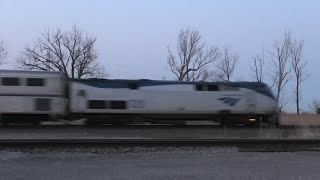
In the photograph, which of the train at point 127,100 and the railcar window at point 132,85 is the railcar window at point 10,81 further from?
the railcar window at point 132,85

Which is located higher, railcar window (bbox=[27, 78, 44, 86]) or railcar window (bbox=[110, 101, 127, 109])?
railcar window (bbox=[27, 78, 44, 86])

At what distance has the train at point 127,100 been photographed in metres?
32.3

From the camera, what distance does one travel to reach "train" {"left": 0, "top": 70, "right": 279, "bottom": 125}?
3231cm

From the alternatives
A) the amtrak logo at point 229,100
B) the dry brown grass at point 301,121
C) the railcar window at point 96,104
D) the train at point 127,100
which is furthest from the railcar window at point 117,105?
the dry brown grass at point 301,121

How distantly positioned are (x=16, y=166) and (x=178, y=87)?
75.8ft

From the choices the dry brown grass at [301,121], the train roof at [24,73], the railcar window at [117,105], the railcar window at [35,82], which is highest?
the train roof at [24,73]

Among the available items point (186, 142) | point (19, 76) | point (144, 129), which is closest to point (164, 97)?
point (144, 129)

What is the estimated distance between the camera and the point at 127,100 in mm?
34000

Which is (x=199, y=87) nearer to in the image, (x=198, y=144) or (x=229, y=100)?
(x=229, y=100)

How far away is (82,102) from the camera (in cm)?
3334

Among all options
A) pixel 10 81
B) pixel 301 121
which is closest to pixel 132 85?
pixel 10 81

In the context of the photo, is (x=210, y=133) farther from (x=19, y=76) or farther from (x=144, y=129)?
(x=19, y=76)

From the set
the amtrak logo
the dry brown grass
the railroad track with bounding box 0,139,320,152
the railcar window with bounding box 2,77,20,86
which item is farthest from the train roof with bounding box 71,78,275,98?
the railroad track with bounding box 0,139,320,152

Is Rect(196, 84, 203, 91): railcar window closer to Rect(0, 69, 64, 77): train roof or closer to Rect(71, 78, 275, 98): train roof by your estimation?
Rect(71, 78, 275, 98): train roof
